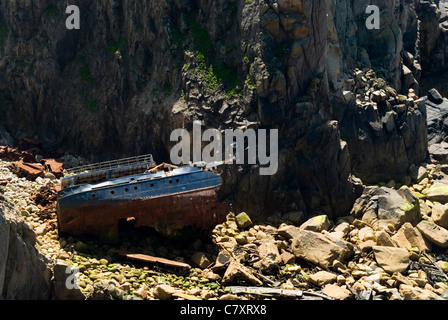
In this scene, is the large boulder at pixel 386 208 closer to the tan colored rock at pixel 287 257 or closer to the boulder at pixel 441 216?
the boulder at pixel 441 216

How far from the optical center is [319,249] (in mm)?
19750

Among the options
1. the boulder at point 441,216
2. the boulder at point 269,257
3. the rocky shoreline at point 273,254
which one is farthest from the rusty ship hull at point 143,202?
the boulder at point 441,216

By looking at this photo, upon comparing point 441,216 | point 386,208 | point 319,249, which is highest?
point 386,208

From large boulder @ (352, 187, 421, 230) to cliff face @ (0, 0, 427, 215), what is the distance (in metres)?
0.89

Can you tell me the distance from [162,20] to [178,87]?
4.16 metres

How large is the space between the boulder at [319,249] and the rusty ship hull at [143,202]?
3440 millimetres

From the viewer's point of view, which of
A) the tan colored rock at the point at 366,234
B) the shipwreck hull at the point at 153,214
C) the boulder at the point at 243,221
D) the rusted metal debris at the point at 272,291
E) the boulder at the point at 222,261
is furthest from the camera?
the boulder at the point at 243,221

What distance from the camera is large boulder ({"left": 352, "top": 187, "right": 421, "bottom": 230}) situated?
22.9 meters

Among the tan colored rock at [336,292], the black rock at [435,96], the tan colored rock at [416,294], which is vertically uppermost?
the black rock at [435,96]

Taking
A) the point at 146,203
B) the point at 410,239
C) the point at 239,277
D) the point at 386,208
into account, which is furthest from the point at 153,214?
the point at 410,239

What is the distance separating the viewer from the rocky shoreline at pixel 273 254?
1700 centimetres

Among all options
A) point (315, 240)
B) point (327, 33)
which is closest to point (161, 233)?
point (315, 240)

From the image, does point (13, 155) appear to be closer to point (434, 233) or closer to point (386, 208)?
point (386, 208)

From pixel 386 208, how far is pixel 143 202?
11409mm
